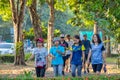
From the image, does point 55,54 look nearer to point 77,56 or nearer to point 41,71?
point 77,56

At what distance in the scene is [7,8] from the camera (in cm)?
3123

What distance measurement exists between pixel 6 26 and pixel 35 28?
140 feet

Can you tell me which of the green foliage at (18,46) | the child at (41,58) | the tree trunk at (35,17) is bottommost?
the green foliage at (18,46)

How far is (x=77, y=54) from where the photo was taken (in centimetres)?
1355

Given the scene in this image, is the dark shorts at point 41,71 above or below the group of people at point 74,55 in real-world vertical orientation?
below

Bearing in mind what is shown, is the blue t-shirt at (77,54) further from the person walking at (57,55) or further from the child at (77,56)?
the person walking at (57,55)

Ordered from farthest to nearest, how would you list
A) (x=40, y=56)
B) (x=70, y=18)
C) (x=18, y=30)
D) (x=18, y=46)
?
(x=70, y=18) < (x=18, y=30) < (x=18, y=46) < (x=40, y=56)

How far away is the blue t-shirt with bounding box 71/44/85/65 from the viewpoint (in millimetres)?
13450

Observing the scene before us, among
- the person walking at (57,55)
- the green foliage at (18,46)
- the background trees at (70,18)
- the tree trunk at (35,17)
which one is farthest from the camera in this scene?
the tree trunk at (35,17)

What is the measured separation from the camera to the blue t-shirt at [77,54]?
13.4 metres

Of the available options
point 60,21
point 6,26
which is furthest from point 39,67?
point 6,26

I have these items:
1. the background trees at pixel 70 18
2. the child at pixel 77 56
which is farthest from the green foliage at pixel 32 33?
the child at pixel 77 56

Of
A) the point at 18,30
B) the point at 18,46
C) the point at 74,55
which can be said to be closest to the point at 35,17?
the point at 18,30

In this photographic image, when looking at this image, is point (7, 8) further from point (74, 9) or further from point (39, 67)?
point (39, 67)
